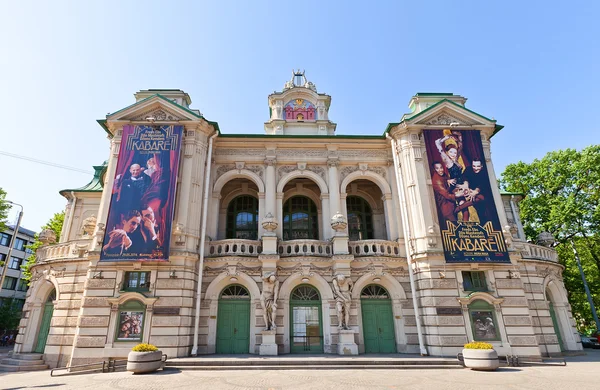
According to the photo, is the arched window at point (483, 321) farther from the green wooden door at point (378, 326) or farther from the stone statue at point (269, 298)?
the stone statue at point (269, 298)

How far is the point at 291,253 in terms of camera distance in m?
18.9

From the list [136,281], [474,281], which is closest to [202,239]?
[136,281]

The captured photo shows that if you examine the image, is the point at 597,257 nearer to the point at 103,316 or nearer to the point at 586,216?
the point at 586,216

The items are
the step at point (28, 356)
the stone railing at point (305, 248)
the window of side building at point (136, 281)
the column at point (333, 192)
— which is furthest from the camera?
the column at point (333, 192)

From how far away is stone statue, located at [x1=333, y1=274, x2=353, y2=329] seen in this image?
17.4 metres

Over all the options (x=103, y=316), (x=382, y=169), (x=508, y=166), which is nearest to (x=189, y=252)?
(x=103, y=316)

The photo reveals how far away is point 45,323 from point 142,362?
34.3 feet

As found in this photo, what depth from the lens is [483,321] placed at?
17.0m

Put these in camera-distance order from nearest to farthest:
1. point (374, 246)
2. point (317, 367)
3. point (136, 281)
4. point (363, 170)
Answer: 1. point (317, 367)
2. point (136, 281)
3. point (374, 246)
4. point (363, 170)

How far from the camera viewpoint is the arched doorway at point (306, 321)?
58.6 feet

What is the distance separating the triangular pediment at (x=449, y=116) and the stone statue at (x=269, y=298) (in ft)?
44.5

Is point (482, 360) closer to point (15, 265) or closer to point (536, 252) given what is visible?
point (536, 252)

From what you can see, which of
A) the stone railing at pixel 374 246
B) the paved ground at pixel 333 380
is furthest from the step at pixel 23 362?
the stone railing at pixel 374 246

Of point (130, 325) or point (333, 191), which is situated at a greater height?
point (333, 191)
